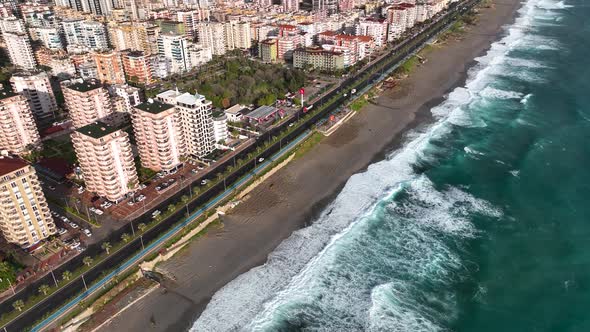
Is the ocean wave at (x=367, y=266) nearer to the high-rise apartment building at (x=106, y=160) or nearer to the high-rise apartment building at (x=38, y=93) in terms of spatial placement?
the high-rise apartment building at (x=106, y=160)

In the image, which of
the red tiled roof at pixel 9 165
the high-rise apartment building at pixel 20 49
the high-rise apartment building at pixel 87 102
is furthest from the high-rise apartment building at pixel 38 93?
the red tiled roof at pixel 9 165

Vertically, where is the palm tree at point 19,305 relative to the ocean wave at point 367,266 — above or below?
above

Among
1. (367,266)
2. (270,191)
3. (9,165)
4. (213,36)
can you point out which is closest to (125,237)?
(9,165)

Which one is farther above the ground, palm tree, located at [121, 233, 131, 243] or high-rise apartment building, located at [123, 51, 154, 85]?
high-rise apartment building, located at [123, 51, 154, 85]

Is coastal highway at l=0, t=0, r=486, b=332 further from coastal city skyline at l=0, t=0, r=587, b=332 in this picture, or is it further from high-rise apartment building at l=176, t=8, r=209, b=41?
high-rise apartment building at l=176, t=8, r=209, b=41

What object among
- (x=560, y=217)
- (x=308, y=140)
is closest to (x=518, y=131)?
(x=560, y=217)

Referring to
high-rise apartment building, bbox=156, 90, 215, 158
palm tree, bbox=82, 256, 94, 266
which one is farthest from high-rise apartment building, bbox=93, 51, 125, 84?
palm tree, bbox=82, 256, 94, 266
